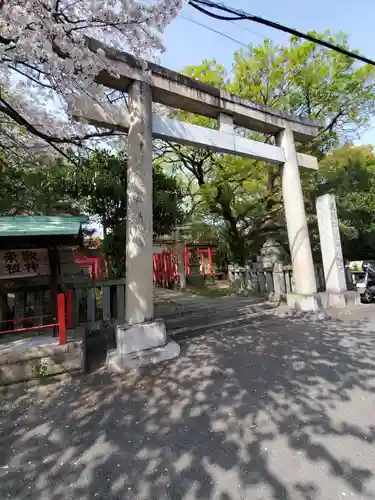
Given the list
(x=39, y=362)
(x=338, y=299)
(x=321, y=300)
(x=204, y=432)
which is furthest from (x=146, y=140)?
(x=338, y=299)

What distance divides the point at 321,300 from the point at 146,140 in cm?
605

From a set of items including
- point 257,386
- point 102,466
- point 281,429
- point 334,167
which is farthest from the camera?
point 334,167

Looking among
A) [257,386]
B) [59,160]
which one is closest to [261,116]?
[59,160]

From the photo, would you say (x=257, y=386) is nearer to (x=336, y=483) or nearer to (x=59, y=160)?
(x=336, y=483)

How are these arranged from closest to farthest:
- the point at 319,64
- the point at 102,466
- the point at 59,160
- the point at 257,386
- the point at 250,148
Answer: the point at 102,466
the point at 257,386
the point at 250,148
the point at 59,160
the point at 319,64

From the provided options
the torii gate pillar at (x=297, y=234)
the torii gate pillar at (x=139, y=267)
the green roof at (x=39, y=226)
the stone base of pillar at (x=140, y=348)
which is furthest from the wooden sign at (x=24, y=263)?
the torii gate pillar at (x=297, y=234)

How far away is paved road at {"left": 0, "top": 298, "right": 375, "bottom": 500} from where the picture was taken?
76.9 inches

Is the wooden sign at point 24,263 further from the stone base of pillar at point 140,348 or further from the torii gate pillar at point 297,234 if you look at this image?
the torii gate pillar at point 297,234

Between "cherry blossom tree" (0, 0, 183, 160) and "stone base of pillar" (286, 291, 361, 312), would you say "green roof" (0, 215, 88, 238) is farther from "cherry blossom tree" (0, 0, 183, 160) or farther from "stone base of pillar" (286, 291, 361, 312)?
"stone base of pillar" (286, 291, 361, 312)

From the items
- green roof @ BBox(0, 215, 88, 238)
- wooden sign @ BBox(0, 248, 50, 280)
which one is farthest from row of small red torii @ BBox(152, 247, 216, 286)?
green roof @ BBox(0, 215, 88, 238)

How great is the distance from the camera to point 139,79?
498 cm

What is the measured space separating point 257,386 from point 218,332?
7.91 ft

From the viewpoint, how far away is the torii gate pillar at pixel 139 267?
4.25 meters

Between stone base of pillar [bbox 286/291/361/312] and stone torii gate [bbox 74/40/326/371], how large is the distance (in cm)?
4
